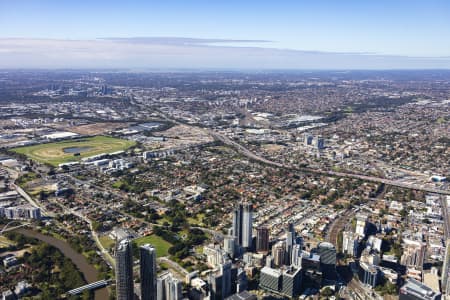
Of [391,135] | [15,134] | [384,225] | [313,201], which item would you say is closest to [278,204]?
[313,201]

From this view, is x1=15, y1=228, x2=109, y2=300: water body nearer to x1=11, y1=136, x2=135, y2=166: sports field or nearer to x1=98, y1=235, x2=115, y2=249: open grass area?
x1=98, y1=235, x2=115, y2=249: open grass area

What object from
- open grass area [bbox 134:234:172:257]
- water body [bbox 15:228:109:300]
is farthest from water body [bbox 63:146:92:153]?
open grass area [bbox 134:234:172:257]

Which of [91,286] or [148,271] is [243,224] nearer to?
[148,271]

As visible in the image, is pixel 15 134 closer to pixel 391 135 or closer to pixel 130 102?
pixel 130 102

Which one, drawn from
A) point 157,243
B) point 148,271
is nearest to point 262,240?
point 157,243

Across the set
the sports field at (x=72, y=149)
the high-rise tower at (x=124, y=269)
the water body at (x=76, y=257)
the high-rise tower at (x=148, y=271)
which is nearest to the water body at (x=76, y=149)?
the sports field at (x=72, y=149)

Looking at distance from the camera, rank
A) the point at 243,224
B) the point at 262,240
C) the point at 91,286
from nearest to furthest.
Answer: the point at 91,286 < the point at 243,224 < the point at 262,240
